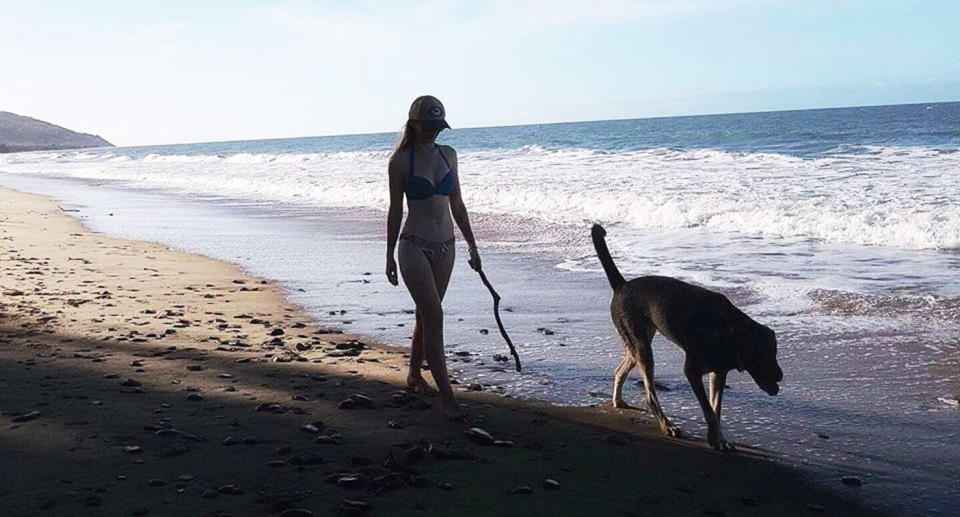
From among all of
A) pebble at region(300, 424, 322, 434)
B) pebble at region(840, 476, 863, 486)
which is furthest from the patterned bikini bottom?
pebble at region(840, 476, 863, 486)

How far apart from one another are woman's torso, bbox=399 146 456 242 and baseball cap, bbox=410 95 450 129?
0.22 metres

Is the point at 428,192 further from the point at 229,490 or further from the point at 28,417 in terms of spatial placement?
the point at 28,417

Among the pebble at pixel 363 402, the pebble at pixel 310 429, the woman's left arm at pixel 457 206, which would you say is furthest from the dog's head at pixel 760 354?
the pebble at pixel 310 429

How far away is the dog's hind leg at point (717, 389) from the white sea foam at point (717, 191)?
26.7 feet

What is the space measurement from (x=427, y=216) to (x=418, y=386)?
49.7 inches

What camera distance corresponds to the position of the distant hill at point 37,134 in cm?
16888

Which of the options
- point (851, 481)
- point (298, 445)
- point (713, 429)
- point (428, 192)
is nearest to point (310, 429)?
point (298, 445)

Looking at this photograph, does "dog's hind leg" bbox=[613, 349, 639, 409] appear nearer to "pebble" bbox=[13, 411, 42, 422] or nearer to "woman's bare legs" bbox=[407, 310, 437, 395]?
"woman's bare legs" bbox=[407, 310, 437, 395]

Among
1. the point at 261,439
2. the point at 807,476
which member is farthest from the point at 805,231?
the point at 261,439

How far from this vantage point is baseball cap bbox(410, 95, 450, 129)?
5176 mm

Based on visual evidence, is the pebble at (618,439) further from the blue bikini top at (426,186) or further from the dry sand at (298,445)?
the blue bikini top at (426,186)

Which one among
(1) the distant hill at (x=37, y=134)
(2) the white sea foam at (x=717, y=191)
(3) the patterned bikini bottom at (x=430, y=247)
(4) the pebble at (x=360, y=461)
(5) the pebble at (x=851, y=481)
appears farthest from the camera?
(1) the distant hill at (x=37, y=134)

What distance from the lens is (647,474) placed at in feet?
14.7

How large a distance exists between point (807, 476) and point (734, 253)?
26.2 ft
